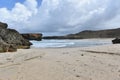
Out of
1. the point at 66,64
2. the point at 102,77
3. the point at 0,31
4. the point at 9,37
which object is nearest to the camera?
the point at 102,77

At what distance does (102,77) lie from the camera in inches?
315

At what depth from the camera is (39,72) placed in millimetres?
9008

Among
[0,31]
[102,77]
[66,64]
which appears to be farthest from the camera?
[0,31]

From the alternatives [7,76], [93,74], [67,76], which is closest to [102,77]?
[93,74]

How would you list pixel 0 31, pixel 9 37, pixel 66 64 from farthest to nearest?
pixel 9 37 < pixel 0 31 < pixel 66 64

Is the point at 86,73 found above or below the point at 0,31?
below

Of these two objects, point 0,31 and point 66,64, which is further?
point 0,31

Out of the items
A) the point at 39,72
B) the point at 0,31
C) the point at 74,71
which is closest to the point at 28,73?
the point at 39,72

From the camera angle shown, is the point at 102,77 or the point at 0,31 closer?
the point at 102,77

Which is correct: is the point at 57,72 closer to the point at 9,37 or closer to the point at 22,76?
the point at 22,76

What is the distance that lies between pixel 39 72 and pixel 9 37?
66.2ft

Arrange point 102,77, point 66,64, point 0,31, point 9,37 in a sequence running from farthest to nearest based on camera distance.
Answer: point 9,37
point 0,31
point 66,64
point 102,77

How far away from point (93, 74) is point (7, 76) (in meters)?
2.86

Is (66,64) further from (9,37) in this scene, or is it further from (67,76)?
(9,37)
